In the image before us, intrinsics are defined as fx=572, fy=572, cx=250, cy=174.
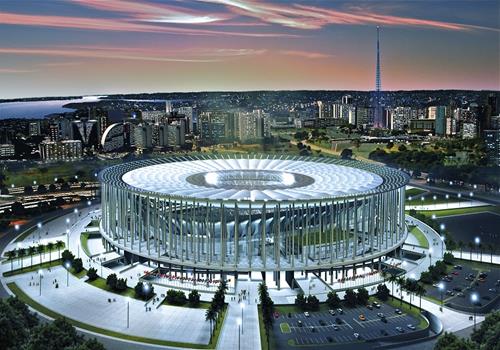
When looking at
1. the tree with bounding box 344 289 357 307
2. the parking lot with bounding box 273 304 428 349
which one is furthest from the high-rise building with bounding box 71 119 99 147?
the parking lot with bounding box 273 304 428 349

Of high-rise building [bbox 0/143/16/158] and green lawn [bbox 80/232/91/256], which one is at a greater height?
high-rise building [bbox 0/143/16/158]

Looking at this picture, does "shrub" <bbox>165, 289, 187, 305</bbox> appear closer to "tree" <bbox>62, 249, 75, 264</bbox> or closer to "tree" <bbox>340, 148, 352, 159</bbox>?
"tree" <bbox>62, 249, 75, 264</bbox>

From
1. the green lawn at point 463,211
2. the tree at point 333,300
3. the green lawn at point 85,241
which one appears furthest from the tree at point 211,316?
the green lawn at point 463,211

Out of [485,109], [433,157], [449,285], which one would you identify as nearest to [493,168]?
[433,157]

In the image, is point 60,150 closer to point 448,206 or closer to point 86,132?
point 86,132

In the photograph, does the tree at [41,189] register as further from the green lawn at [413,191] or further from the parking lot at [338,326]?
the parking lot at [338,326]
